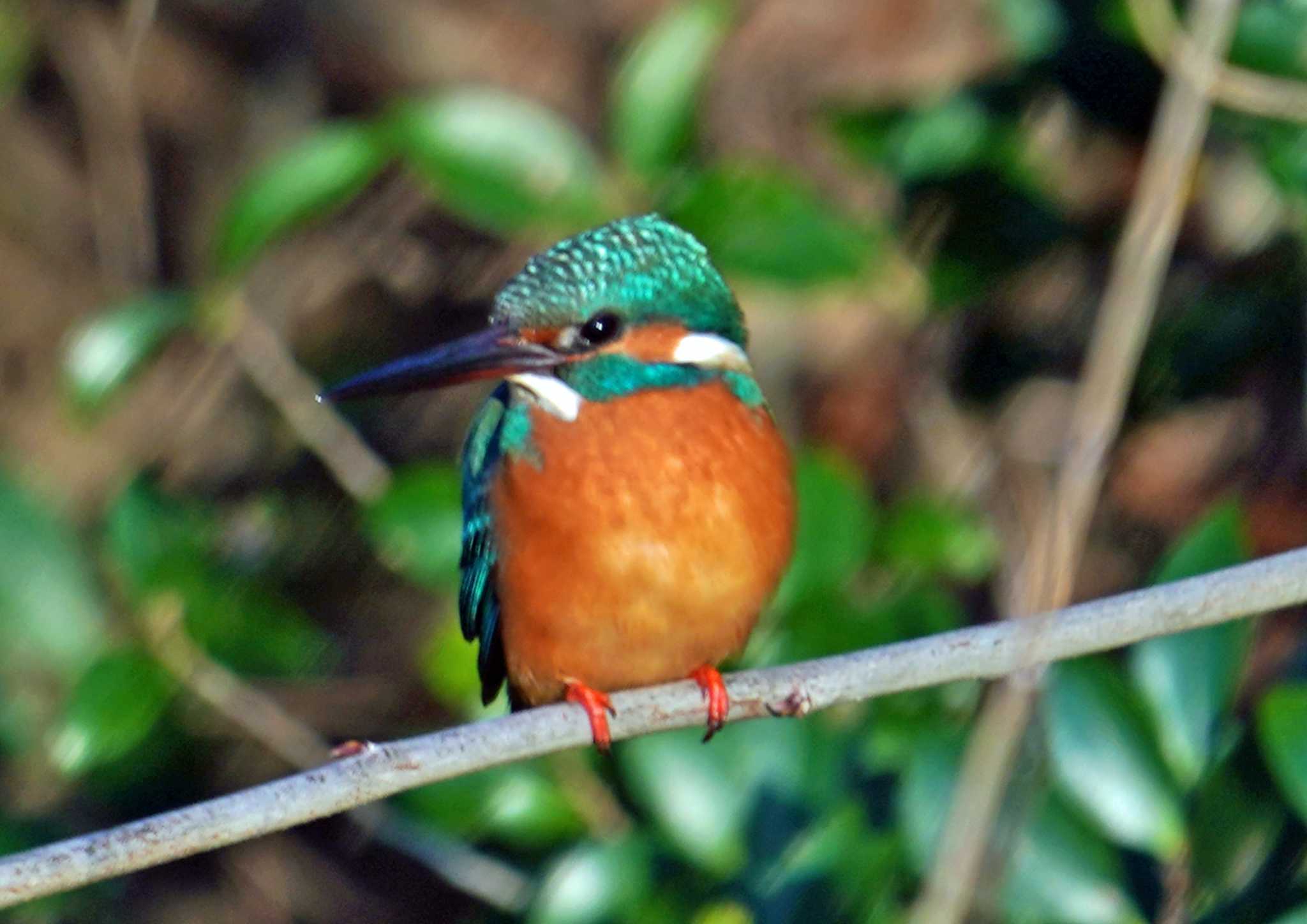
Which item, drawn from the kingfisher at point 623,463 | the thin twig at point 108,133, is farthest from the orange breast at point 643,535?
the thin twig at point 108,133

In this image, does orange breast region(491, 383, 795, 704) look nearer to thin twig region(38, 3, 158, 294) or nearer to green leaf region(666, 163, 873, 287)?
green leaf region(666, 163, 873, 287)

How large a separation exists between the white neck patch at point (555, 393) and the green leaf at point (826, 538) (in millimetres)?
537

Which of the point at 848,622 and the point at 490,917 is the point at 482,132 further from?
the point at 490,917

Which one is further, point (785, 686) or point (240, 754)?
point (240, 754)

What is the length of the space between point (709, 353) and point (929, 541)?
812mm

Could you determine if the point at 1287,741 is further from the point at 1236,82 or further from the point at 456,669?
the point at 456,669

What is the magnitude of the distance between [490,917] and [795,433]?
134cm

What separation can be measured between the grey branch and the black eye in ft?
1.57

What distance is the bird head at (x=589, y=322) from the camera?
7.73 ft

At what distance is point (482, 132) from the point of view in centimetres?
309

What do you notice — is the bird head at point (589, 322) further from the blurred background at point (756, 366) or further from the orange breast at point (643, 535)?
the blurred background at point (756, 366)

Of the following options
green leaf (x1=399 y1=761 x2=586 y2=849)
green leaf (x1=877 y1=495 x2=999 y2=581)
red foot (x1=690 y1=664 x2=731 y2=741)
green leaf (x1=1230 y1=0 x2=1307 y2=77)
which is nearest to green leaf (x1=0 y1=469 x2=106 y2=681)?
green leaf (x1=399 y1=761 x2=586 y2=849)

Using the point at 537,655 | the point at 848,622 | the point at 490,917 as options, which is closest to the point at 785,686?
the point at 537,655

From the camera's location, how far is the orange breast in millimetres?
2367
